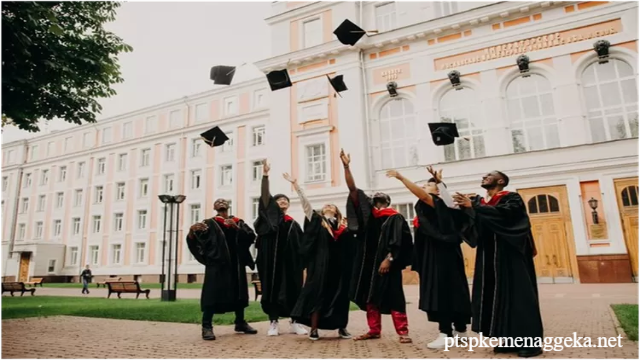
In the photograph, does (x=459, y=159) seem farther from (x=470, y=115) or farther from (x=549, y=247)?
(x=549, y=247)

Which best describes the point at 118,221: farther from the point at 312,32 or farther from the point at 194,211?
the point at 312,32

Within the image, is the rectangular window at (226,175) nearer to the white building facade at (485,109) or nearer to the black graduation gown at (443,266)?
the white building facade at (485,109)

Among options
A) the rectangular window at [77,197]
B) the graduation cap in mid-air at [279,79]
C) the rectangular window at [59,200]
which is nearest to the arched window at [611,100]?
the graduation cap in mid-air at [279,79]

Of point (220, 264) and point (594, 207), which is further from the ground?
point (594, 207)

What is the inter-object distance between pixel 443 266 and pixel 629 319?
382cm

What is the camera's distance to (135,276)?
116 feet

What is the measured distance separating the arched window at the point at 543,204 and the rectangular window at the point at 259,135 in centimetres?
2181

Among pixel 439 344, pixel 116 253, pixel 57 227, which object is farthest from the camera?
pixel 57 227

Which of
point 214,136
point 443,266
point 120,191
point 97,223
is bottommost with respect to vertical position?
point 443,266

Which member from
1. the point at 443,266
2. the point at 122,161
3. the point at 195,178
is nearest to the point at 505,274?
the point at 443,266

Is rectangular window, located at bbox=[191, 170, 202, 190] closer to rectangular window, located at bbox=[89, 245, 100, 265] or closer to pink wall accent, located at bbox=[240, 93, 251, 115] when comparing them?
pink wall accent, located at bbox=[240, 93, 251, 115]

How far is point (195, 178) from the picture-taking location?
36250mm

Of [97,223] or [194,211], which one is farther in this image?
[97,223]

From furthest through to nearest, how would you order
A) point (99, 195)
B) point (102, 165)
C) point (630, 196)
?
1. point (102, 165)
2. point (99, 195)
3. point (630, 196)
